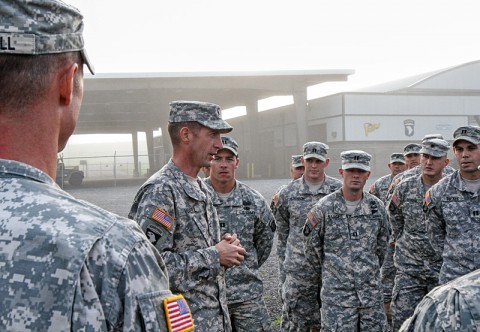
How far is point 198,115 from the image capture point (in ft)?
10.9

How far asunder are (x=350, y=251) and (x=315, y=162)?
6.00ft

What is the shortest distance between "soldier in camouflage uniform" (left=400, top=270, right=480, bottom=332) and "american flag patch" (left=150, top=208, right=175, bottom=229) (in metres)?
1.77

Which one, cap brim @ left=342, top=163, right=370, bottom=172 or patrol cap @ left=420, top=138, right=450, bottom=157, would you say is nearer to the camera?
cap brim @ left=342, top=163, right=370, bottom=172

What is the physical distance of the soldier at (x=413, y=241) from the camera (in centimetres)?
581

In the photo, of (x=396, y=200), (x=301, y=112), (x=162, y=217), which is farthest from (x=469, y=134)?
(x=301, y=112)

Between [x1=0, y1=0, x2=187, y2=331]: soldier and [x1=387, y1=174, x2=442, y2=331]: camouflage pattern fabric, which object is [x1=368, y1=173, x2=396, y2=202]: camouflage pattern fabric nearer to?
[x1=387, y1=174, x2=442, y2=331]: camouflage pattern fabric

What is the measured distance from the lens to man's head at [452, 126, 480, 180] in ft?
16.2

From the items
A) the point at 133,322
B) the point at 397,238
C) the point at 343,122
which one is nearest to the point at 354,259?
the point at 397,238

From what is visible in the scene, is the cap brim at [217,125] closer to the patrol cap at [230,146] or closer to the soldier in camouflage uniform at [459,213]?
the patrol cap at [230,146]

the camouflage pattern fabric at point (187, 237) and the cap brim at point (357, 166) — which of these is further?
the cap brim at point (357, 166)

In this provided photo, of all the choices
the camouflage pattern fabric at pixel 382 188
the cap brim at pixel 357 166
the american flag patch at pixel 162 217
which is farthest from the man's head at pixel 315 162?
the american flag patch at pixel 162 217

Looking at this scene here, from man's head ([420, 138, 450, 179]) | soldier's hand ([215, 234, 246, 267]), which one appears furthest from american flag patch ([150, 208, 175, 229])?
man's head ([420, 138, 450, 179])

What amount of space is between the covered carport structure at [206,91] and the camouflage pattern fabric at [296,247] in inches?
825

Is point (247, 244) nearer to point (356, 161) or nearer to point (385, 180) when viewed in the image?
point (356, 161)
